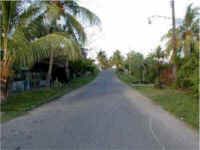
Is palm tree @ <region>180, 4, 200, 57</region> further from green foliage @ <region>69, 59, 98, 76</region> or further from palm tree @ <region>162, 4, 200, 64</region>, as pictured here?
green foliage @ <region>69, 59, 98, 76</region>

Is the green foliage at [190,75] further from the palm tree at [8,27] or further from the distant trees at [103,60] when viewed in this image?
the distant trees at [103,60]

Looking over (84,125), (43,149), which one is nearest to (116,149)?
(43,149)

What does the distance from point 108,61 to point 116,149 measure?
139665mm

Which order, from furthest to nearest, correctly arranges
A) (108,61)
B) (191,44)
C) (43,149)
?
(108,61)
(191,44)
(43,149)

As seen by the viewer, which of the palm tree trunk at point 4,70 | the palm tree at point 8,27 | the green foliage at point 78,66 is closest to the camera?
the palm tree at point 8,27

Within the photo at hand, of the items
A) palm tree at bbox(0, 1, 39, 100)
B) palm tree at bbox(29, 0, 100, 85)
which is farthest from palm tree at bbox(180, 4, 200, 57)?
palm tree at bbox(0, 1, 39, 100)

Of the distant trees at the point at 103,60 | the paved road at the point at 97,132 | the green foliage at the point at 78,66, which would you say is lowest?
the paved road at the point at 97,132

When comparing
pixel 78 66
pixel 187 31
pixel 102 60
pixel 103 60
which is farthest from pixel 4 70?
pixel 103 60

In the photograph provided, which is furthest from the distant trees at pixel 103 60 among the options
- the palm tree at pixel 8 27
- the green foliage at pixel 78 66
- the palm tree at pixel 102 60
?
the palm tree at pixel 8 27

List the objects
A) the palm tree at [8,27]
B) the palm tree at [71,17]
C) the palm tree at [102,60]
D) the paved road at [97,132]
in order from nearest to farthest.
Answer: the paved road at [97,132] → the palm tree at [8,27] → the palm tree at [71,17] → the palm tree at [102,60]

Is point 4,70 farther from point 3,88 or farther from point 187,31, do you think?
point 187,31

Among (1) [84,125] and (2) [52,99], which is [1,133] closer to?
(1) [84,125]

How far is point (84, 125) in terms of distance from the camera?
10.2 m

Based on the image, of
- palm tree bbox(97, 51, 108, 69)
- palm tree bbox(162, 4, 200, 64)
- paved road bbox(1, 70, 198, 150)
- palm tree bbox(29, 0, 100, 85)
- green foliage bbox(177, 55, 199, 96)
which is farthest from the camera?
palm tree bbox(97, 51, 108, 69)
